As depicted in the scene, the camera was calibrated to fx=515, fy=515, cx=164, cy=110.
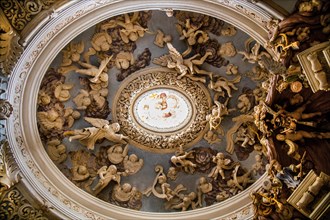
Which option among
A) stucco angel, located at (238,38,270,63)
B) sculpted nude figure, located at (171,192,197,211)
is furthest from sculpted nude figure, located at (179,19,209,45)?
sculpted nude figure, located at (171,192,197,211)

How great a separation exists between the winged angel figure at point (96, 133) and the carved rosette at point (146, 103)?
0.37m

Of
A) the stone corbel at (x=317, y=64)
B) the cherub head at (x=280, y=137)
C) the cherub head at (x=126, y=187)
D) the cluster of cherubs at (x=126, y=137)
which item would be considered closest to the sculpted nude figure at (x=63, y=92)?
the cluster of cherubs at (x=126, y=137)

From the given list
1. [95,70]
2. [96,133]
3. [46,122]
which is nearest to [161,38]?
[95,70]

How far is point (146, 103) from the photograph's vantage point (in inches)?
515

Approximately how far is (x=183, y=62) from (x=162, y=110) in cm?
158

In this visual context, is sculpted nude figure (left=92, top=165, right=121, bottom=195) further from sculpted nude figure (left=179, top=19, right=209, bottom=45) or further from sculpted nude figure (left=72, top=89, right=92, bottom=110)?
sculpted nude figure (left=179, top=19, right=209, bottom=45)

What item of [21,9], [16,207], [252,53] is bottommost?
[16,207]

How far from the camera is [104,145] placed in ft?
41.4

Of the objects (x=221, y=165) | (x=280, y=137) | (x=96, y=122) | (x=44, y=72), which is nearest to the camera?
(x=280, y=137)

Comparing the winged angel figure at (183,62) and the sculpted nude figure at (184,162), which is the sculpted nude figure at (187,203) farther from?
the winged angel figure at (183,62)

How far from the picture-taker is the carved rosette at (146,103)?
12695 millimetres

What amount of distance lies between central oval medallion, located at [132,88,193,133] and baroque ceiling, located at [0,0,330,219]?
27 millimetres

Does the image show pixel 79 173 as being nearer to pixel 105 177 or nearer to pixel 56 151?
pixel 105 177

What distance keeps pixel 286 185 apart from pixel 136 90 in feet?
17.1
